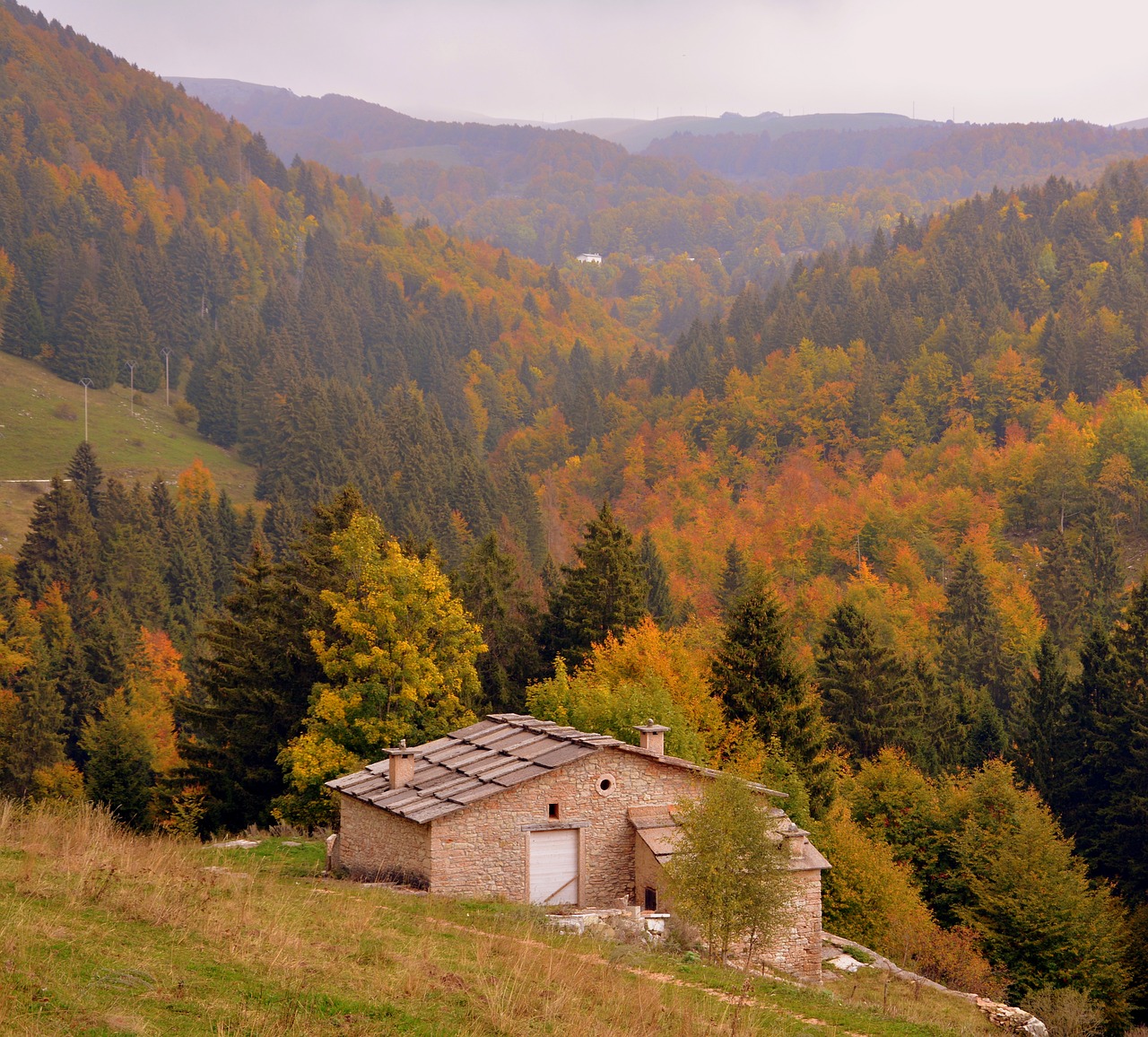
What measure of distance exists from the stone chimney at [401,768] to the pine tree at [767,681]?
17.2m

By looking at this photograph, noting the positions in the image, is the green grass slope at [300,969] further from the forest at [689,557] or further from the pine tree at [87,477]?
the pine tree at [87,477]

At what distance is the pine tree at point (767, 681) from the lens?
135 feet

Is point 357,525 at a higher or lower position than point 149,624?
higher

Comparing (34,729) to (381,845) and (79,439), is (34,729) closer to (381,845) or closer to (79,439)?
(381,845)

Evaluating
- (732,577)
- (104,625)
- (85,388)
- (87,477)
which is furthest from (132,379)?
(732,577)

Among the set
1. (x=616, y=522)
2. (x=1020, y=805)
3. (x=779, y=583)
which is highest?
(x=616, y=522)

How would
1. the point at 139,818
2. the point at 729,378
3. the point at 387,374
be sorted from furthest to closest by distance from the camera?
1. the point at 387,374
2. the point at 729,378
3. the point at 139,818

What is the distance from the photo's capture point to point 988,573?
91.6 metres

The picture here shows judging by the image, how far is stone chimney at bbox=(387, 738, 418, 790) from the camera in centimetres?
2566

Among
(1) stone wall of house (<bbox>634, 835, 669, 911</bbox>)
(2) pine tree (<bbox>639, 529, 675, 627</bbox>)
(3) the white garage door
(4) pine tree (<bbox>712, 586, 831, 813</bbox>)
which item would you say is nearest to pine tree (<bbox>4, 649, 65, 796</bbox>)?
(2) pine tree (<bbox>639, 529, 675, 627</bbox>)

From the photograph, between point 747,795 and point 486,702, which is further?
point 486,702

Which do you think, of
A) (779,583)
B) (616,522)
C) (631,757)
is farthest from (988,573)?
(631,757)

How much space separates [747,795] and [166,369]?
461 ft

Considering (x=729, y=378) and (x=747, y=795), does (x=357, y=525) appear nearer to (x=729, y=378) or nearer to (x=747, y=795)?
(x=747, y=795)
